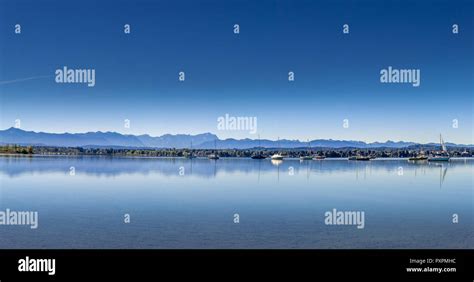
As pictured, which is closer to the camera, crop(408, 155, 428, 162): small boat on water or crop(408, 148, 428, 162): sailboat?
crop(408, 155, 428, 162): small boat on water

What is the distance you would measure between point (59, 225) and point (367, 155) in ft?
240

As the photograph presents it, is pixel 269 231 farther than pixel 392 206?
No

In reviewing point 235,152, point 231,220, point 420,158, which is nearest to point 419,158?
point 420,158

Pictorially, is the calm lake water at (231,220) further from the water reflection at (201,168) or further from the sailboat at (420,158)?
the sailboat at (420,158)

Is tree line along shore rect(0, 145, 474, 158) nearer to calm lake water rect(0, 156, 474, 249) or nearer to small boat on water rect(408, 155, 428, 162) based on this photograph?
small boat on water rect(408, 155, 428, 162)

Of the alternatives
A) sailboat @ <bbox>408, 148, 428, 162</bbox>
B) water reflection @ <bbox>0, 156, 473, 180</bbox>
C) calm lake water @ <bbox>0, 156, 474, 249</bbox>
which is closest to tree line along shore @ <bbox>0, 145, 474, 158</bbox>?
sailboat @ <bbox>408, 148, 428, 162</bbox>

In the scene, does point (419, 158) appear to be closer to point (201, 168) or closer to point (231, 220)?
point (201, 168)

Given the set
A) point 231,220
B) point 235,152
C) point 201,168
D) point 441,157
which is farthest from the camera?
point 235,152

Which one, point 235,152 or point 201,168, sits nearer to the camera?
point 201,168

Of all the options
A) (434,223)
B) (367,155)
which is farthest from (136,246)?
(367,155)

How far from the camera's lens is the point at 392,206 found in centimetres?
1480

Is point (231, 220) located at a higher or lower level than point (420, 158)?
higher
